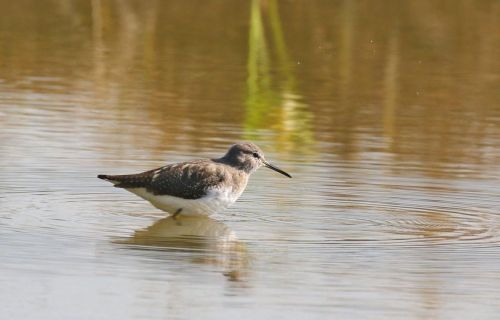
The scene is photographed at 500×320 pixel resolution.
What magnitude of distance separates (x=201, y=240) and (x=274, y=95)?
26.3 feet

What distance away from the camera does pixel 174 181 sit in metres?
13.5

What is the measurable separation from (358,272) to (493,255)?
1.36 m

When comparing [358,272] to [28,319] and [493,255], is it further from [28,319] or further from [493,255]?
[28,319]

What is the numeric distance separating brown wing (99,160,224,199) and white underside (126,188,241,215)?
0.12 feet

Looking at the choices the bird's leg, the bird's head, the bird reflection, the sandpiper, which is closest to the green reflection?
the bird's head

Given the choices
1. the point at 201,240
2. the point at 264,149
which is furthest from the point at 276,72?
the point at 201,240

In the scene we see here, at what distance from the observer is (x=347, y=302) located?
10.2 metres

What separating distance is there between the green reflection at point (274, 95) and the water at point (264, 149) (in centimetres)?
5

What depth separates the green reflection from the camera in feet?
57.7

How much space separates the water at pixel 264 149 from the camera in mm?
10523

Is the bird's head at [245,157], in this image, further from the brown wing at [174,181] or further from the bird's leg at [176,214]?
the bird's leg at [176,214]

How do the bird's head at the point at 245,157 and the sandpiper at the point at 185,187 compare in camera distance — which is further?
the bird's head at the point at 245,157

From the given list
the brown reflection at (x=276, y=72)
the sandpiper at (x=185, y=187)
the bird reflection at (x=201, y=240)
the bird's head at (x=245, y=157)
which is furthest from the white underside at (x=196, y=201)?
the brown reflection at (x=276, y=72)

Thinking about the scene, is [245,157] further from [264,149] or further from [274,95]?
[274,95]
